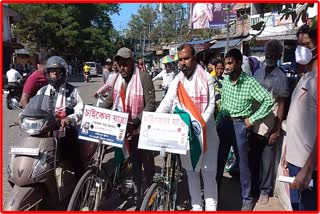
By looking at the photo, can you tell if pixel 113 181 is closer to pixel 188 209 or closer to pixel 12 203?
pixel 188 209

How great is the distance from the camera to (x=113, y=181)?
4379mm

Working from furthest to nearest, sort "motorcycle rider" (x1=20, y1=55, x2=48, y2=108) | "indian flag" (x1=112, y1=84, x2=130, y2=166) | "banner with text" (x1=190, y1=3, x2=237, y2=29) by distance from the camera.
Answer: "banner with text" (x1=190, y1=3, x2=237, y2=29) → "motorcycle rider" (x1=20, y1=55, x2=48, y2=108) → "indian flag" (x1=112, y1=84, x2=130, y2=166)

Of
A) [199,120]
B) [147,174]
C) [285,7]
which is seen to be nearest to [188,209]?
[147,174]

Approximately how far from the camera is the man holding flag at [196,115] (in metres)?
3.70

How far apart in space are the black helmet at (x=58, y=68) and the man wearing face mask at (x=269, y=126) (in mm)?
2115

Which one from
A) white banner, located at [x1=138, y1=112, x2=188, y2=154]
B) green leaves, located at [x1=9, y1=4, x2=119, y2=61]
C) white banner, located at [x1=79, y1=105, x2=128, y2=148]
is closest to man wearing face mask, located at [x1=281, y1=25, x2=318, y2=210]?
white banner, located at [x1=138, y1=112, x2=188, y2=154]

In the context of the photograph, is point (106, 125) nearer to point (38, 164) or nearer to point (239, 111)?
point (38, 164)

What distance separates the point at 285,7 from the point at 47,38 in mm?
40739

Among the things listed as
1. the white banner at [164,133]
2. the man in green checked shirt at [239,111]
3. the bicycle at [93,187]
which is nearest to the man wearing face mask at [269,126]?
the man in green checked shirt at [239,111]

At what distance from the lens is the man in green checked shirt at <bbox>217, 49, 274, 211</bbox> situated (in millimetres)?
4180

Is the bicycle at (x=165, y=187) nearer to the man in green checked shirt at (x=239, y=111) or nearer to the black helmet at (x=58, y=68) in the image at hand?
the man in green checked shirt at (x=239, y=111)

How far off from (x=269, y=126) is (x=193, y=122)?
1.26 m

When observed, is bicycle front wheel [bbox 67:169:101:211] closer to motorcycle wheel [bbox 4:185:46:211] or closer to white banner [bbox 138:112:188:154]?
motorcycle wheel [bbox 4:185:46:211]

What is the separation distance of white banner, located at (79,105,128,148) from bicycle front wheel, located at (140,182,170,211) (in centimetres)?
53
